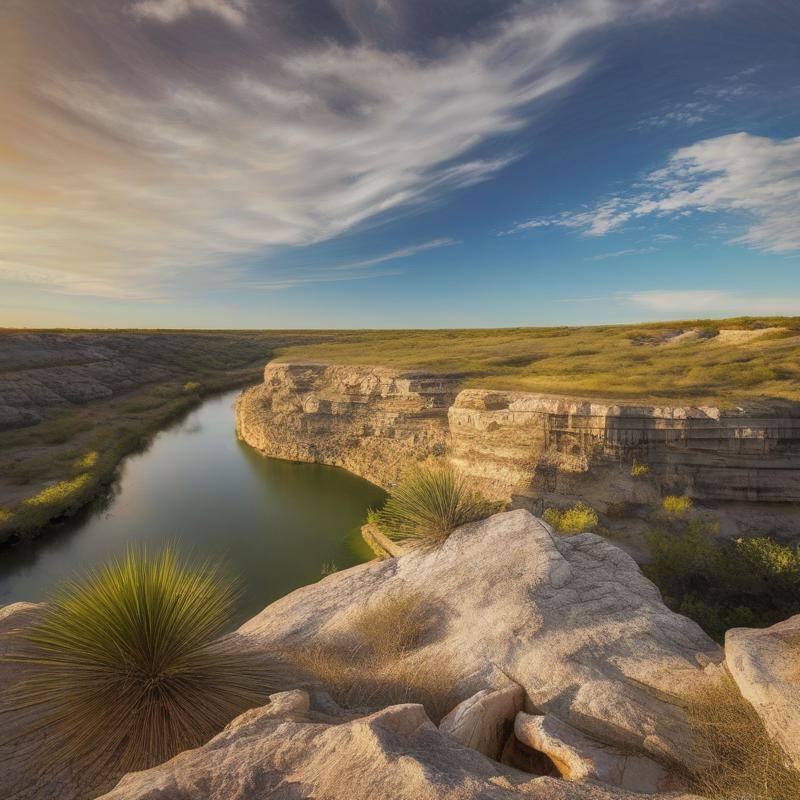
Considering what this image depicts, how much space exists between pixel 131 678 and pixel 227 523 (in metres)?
12.6

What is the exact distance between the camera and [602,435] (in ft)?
44.5

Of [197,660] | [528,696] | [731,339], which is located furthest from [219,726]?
[731,339]

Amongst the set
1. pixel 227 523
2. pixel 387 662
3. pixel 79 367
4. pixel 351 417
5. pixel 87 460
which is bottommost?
pixel 227 523

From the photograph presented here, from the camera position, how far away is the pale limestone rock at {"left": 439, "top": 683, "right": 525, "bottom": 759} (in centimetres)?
394

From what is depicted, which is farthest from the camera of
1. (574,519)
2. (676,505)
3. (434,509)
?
(676,505)

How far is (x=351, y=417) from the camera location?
2253 centimetres

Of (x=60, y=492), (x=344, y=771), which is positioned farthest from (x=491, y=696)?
(x=60, y=492)

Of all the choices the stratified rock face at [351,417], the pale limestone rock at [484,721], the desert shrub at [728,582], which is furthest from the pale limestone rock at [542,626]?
the stratified rock face at [351,417]

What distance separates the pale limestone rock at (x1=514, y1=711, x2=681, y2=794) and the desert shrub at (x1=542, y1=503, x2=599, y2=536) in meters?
7.95

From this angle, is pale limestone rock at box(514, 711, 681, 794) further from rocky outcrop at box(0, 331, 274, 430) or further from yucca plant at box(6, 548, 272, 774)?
rocky outcrop at box(0, 331, 274, 430)

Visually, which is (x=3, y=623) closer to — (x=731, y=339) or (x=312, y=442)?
(x=312, y=442)

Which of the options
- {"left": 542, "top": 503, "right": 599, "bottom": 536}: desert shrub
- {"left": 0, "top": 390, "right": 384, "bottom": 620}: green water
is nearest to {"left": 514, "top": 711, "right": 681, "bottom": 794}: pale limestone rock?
{"left": 542, "top": 503, "right": 599, "bottom": 536}: desert shrub

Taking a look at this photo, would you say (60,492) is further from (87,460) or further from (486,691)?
(486,691)

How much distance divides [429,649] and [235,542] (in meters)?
11.1
